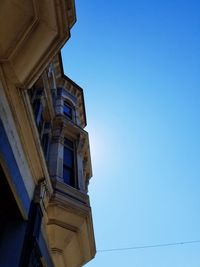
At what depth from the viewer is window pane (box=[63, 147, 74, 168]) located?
10.4m

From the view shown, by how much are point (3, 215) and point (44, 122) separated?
530cm

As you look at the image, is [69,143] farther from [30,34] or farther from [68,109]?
[30,34]

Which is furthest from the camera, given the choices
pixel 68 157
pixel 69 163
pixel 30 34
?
pixel 68 157

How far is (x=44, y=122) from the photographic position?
10.8 m

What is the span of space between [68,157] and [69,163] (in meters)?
0.31

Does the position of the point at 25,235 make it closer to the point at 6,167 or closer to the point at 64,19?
the point at 6,167

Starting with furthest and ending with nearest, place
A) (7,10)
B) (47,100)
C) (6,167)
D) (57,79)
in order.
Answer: (57,79)
(47,100)
(6,167)
(7,10)

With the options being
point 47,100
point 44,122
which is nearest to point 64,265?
point 44,122

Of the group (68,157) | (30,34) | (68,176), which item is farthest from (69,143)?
(30,34)

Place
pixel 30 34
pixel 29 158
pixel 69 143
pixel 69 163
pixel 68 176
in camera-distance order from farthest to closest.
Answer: pixel 69 143 → pixel 69 163 → pixel 68 176 → pixel 29 158 → pixel 30 34

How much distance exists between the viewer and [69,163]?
10453 millimetres

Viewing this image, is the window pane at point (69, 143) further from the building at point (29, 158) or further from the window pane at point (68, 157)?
the building at point (29, 158)

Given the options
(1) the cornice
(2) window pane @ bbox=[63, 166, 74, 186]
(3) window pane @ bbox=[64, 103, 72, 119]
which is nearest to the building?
(1) the cornice

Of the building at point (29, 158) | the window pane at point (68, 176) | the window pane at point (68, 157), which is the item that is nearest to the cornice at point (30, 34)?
the building at point (29, 158)
